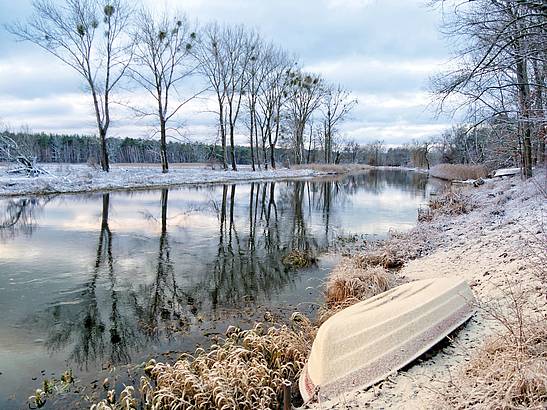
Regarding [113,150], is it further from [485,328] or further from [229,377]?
[485,328]

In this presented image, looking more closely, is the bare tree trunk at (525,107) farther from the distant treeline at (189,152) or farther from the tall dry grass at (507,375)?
the distant treeline at (189,152)

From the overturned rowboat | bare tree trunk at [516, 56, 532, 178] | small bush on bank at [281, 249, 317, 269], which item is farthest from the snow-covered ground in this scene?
bare tree trunk at [516, 56, 532, 178]

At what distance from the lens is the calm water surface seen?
4.97 metres

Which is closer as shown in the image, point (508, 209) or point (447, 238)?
point (447, 238)

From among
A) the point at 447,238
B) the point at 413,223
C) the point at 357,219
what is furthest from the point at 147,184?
the point at 447,238

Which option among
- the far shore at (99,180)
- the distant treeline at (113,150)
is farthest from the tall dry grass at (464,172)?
the distant treeline at (113,150)

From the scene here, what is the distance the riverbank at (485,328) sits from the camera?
291cm

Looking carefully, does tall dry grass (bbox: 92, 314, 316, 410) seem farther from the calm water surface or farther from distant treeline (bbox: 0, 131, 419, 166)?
distant treeline (bbox: 0, 131, 419, 166)

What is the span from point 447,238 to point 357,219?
5772 millimetres

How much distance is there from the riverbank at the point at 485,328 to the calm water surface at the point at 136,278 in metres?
2.07

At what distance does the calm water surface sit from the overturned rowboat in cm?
189

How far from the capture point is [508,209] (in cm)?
1055

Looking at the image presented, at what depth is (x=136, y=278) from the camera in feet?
24.9

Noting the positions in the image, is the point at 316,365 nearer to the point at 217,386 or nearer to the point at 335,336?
the point at 335,336
